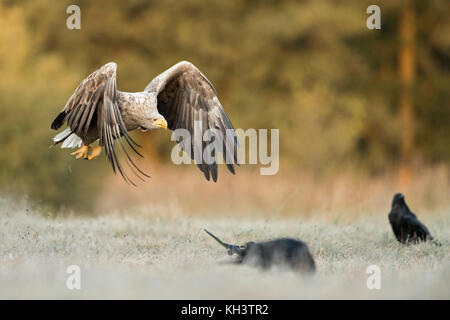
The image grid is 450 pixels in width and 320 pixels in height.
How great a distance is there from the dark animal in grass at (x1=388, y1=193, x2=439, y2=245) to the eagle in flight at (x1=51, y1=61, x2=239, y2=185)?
175cm

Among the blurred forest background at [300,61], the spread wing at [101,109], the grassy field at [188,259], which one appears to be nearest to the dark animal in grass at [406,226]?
the grassy field at [188,259]

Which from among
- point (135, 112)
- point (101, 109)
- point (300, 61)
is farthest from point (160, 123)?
point (300, 61)

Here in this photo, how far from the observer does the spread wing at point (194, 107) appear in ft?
24.8

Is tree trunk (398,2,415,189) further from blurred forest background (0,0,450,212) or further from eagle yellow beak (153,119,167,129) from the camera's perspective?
eagle yellow beak (153,119,167,129)

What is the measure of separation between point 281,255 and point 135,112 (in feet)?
7.68

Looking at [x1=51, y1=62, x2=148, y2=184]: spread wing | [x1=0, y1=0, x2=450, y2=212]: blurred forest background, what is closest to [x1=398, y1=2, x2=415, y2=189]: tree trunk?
[x1=0, y1=0, x2=450, y2=212]: blurred forest background

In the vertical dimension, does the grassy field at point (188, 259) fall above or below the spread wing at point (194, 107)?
below

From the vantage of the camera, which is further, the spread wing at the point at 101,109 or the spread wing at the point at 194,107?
the spread wing at the point at 194,107

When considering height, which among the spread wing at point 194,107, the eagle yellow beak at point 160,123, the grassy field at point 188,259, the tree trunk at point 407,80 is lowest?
the grassy field at point 188,259

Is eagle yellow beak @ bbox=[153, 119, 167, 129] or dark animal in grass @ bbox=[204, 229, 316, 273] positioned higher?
eagle yellow beak @ bbox=[153, 119, 167, 129]

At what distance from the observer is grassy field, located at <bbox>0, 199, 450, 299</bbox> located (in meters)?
4.57

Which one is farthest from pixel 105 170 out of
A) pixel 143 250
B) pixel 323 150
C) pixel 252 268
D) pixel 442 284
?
pixel 442 284

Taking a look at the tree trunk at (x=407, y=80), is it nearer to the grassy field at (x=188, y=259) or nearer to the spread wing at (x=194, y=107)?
the grassy field at (x=188, y=259)

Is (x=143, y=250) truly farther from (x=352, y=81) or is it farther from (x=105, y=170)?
(x=352, y=81)
